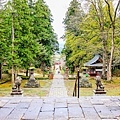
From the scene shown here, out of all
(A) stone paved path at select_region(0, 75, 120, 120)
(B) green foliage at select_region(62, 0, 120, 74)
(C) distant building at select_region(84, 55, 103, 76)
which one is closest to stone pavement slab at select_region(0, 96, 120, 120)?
(A) stone paved path at select_region(0, 75, 120, 120)

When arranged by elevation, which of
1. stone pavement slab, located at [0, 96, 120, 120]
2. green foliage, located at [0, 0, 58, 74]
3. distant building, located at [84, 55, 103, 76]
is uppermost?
green foliage, located at [0, 0, 58, 74]

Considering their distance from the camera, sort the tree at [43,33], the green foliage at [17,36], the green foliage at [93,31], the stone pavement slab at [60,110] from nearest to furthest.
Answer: the stone pavement slab at [60,110] → the green foliage at [17,36] → the green foliage at [93,31] → the tree at [43,33]

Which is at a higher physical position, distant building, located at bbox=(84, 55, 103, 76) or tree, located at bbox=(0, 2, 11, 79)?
tree, located at bbox=(0, 2, 11, 79)

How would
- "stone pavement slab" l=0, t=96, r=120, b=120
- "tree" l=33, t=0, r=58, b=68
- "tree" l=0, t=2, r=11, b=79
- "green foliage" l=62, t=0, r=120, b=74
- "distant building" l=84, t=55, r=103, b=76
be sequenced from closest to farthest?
"stone pavement slab" l=0, t=96, r=120, b=120, "tree" l=0, t=2, r=11, b=79, "green foliage" l=62, t=0, r=120, b=74, "tree" l=33, t=0, r=58, b=68, "distant building" l=84, t=55, r=103, b=76

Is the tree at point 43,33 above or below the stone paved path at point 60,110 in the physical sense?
above

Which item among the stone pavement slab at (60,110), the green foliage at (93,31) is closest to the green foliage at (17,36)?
the green foliage at (93,31)

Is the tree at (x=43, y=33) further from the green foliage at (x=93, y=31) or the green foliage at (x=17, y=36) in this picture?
the green foliage at (x=17, y=36)

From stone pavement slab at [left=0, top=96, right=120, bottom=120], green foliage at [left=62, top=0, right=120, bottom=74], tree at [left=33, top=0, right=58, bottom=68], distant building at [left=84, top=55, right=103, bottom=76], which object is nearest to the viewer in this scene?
stone pavement slab at [left=0, top=96, right=120, bottom=120]

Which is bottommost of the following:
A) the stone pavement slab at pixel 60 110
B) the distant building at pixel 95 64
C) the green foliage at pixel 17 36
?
the stone pavement slab at pixel 60 110

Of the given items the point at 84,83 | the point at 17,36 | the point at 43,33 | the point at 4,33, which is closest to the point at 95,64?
the point at 43,33

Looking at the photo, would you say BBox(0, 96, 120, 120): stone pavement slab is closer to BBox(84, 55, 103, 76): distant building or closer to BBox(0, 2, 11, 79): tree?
BBox(0, 2, 11, 79): tree

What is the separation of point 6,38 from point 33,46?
224 cm

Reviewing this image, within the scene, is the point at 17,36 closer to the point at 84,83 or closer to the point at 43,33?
the point at 84,83

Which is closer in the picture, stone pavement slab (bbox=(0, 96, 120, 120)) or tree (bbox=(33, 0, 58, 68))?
stone pavement slab (bbox=(0, 96, 120, 120))
